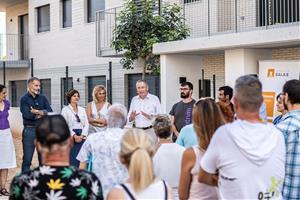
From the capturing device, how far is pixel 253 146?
3.72m

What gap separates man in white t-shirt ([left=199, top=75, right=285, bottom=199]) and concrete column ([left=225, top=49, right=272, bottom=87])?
28.8ft

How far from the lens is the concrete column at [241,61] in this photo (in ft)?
41.1

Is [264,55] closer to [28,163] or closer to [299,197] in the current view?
[28,163]

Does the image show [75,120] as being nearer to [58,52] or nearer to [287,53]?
[287,53]

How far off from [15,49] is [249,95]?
24.0 meters

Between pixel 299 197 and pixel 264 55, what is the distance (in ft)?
27.1

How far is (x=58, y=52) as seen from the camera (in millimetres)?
24062

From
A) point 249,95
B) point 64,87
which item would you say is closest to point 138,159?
point 249,95

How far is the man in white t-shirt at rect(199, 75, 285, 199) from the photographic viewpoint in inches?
146

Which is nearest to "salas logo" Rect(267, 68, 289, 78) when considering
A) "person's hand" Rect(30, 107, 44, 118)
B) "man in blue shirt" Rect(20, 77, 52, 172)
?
"man in blue shirt" Rect(20, 77, 52, 172)

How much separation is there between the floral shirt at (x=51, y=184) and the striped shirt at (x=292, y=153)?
2.25 meters

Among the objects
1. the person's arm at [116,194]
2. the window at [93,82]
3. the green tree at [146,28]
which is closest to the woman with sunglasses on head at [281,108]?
the person's arm at [116,194]

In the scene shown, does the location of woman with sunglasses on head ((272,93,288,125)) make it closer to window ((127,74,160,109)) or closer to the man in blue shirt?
the man in blue shirt

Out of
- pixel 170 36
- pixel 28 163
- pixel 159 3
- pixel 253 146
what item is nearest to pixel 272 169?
pixel 253 146
